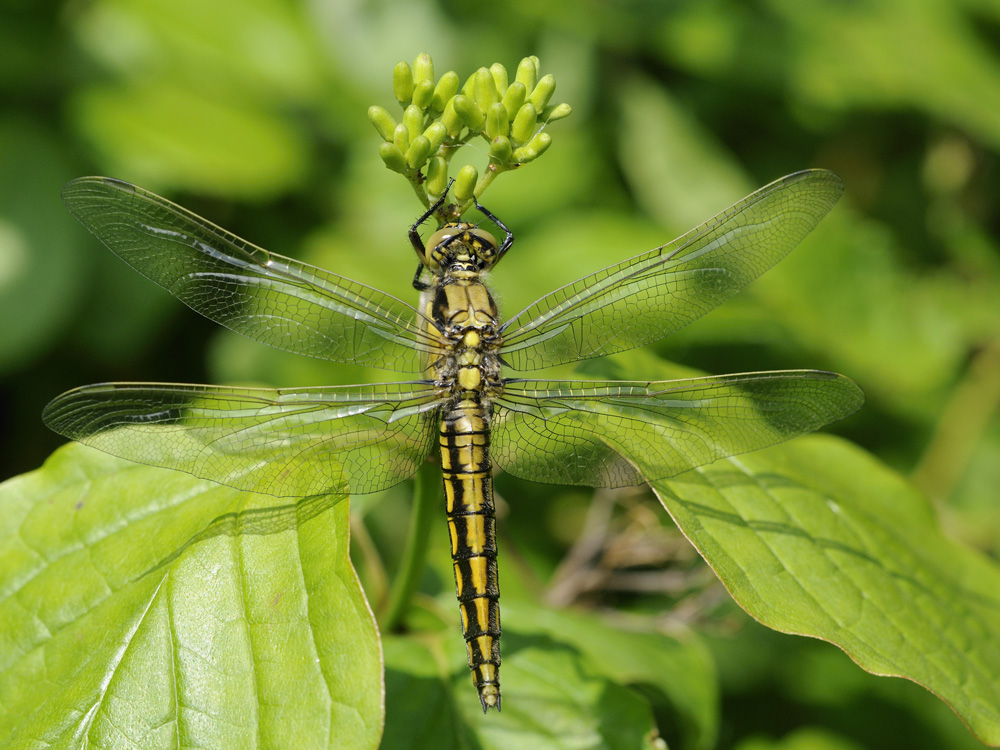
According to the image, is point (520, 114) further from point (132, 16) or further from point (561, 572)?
point (132, 16)

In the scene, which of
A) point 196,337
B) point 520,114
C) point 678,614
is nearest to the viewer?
point 520,114

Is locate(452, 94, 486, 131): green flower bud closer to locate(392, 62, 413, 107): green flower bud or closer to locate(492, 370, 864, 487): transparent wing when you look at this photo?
locate(392, 62, 413, 107): green flower bud

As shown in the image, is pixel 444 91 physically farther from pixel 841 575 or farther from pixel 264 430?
pixel 841 575

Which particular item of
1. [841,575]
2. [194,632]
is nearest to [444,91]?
[194,632]

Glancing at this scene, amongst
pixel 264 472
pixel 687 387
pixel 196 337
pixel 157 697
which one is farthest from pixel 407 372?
pixel 196 337

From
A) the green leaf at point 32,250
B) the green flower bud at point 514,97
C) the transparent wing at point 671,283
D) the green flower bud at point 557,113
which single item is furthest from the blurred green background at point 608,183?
the green flower bud at point 514,97

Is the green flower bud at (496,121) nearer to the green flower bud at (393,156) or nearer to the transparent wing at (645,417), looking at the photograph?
the green flower bud at (393,156)
